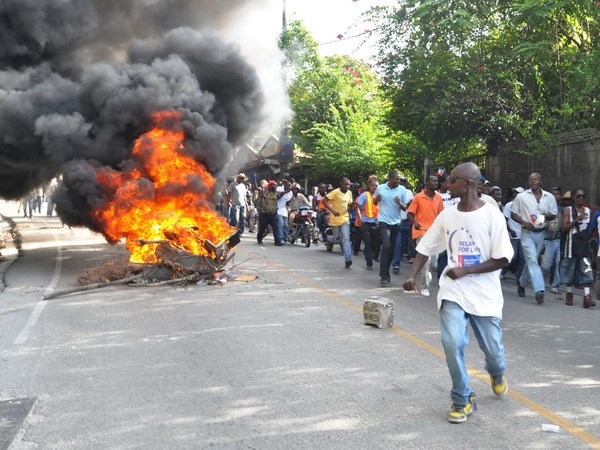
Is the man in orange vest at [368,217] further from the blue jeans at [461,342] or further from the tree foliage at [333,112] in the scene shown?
the tree foliage at [333,112]

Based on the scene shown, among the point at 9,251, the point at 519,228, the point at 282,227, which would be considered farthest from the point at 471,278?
the point at 9,251

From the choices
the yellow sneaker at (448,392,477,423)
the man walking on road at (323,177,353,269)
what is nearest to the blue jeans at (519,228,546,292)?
the man walking on road at (323,177,353,269)

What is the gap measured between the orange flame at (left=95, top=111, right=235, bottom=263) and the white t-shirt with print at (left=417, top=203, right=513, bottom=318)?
22.2 feet

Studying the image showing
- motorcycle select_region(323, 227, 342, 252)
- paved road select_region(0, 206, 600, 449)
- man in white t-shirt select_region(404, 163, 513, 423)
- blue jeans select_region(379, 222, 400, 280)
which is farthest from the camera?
motorcycle select_region(323, 227, 342, 252)

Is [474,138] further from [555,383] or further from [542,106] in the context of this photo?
[555,383]

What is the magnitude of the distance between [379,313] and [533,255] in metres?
3.50

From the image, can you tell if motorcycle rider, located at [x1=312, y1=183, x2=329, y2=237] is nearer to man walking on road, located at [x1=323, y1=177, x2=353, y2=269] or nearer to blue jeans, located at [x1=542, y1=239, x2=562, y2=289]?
man walking on road, located at [x1=323, y1=177, x2=353, y2=269]

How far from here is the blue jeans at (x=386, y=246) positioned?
10.7 meters

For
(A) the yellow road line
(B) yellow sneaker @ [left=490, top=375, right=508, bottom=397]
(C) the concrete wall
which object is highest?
(C) the concrete wall

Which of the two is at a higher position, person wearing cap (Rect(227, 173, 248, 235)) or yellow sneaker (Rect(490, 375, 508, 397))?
person wearing cap (Rect(227, 173, 248, 235))

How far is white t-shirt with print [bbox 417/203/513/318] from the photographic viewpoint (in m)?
4.47

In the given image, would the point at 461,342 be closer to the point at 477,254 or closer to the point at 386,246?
the point at 477,254

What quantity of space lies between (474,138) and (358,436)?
1475cm

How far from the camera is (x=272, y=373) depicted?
5.43 m
